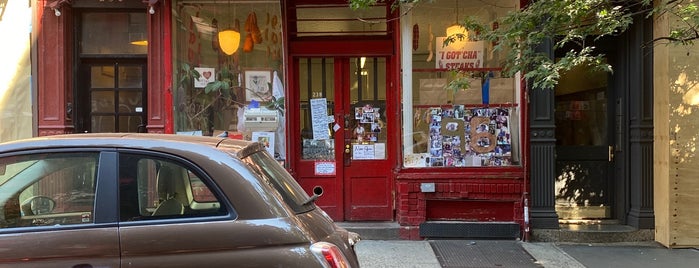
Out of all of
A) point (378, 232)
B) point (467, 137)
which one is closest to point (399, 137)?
point (467, 137)

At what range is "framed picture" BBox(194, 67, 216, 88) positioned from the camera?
7613mm

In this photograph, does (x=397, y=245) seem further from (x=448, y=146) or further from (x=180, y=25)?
(x=180, y=25)

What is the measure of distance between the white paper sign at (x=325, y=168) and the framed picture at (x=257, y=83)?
1234 millimetres

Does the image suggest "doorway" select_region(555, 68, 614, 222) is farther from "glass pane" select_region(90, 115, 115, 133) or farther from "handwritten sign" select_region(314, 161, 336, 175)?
"glass pane" select_region(90, 115, 115, 133)

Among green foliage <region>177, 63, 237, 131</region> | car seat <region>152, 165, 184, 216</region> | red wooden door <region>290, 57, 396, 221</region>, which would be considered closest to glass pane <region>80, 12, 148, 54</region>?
green foliage <region>177, 63, 237, 131</region>

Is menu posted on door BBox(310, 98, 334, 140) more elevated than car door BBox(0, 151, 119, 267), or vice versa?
menu posted on door BBox(310, 98, 334, 140)

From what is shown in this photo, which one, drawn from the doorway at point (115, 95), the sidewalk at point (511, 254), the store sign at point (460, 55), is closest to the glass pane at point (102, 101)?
the doorway at point (115, 95)

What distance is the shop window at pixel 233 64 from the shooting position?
7.62 metres

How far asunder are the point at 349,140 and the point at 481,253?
243 cm

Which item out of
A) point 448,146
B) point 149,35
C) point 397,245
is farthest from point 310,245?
point 149,35

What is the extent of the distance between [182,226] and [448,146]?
518 centimetres

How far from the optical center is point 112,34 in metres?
7.58

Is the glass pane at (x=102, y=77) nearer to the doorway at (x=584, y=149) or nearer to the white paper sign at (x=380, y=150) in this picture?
the white paper sign at (x=380, y=150)

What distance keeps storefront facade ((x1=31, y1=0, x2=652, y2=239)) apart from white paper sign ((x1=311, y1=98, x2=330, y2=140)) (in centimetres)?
1
